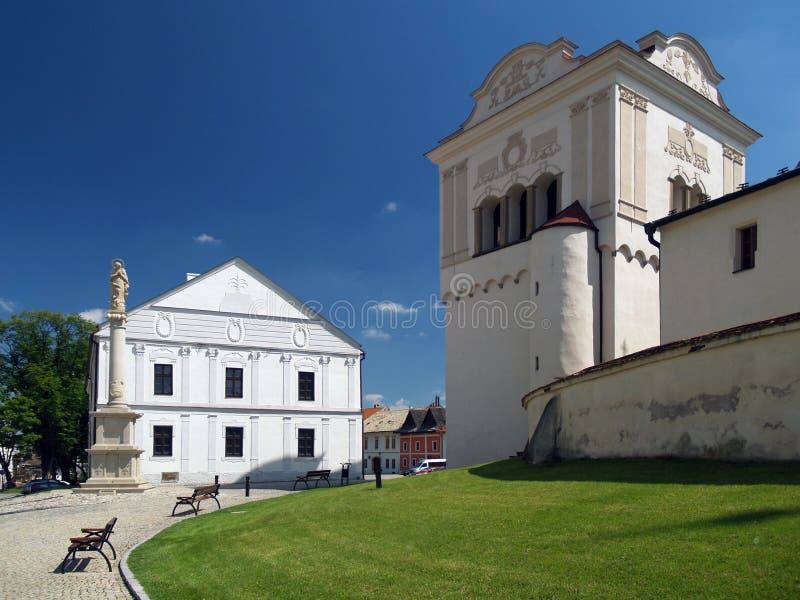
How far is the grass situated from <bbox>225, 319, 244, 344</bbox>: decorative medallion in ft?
80.4

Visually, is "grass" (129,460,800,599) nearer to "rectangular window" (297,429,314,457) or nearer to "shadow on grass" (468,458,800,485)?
"shadow on grass" (468,458,800,485)

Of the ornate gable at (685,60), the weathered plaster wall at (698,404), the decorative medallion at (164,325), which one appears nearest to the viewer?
the weathered plaster wall at (698,404)

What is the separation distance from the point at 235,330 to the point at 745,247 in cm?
2684

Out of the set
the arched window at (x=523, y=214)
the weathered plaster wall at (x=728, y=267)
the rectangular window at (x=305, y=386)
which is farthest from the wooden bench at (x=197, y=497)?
the rectangular window at (x=305, y=386)

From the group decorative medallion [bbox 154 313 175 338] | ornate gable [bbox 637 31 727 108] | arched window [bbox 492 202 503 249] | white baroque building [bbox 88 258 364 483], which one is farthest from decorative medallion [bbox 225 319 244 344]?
ornate gable [bbox 637 31 727 108]

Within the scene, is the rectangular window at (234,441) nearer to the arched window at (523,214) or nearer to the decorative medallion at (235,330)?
the decorative medallion at (235,330)

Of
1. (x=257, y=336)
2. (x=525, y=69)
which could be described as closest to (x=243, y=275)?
(x=257, y=336)

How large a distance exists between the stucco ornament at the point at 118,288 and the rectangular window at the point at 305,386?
12.3 metres

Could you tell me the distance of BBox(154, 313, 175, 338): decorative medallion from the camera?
1399 inches

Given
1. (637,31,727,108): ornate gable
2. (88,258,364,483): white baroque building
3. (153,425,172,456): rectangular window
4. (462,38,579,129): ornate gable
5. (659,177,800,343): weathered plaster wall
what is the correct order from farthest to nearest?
(88,258,364,483): white baroque building
(153,425,172,456): rectangular window
(462,38,579,129): ornate gable
(637,31,727,108): ornate gable
(659,177,800,343): weathered plaster wall

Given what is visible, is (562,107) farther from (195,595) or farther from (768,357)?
(195,595)

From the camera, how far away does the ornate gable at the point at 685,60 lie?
2475 cm

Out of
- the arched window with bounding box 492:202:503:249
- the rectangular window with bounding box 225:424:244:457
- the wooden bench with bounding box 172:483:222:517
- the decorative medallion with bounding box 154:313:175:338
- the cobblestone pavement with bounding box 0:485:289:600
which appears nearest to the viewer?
the cobblestone pavement with bounding box 0:485:289:600

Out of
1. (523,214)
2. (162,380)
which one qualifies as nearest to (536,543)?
(523,214)
